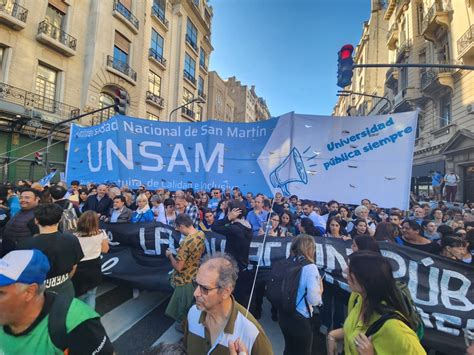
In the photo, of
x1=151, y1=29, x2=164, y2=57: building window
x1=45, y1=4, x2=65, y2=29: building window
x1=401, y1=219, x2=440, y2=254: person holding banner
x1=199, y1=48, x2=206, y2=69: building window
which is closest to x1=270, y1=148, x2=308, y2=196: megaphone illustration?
x1=401, y1=219, x2=440, y2=254: person holding banner

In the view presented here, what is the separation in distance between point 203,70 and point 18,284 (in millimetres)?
37765

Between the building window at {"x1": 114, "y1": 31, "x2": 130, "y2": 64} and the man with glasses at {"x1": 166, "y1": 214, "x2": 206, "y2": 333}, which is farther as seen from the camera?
the building window at {"x1": 114, "y1": 31, "x2": 130, "y2": 64}

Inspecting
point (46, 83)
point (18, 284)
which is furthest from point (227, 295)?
point (46, 83)

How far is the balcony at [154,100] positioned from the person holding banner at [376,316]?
24.7 meters

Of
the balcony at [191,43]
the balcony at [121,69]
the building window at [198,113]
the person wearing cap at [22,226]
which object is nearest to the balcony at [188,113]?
the building window at [198,113]

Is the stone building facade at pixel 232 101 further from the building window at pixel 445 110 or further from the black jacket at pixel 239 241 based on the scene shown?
the black jacket at pixel 239 241

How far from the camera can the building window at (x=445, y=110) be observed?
17.4 meters

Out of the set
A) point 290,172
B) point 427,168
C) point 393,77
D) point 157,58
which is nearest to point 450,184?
point 427,168

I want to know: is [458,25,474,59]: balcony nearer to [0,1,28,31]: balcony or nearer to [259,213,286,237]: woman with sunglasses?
[259,213,286,237]: woman with sunglasses

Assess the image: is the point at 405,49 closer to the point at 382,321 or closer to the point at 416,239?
the point at 416,239

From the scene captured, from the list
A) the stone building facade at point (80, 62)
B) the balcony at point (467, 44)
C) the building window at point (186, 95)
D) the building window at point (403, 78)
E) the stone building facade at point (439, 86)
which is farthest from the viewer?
the building window at point (186, 95)

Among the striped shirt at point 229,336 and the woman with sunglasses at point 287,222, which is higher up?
the woman with sunglasses at point 287,222

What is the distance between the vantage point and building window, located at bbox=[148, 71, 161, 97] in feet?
81.6

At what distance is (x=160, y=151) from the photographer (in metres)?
5.65
